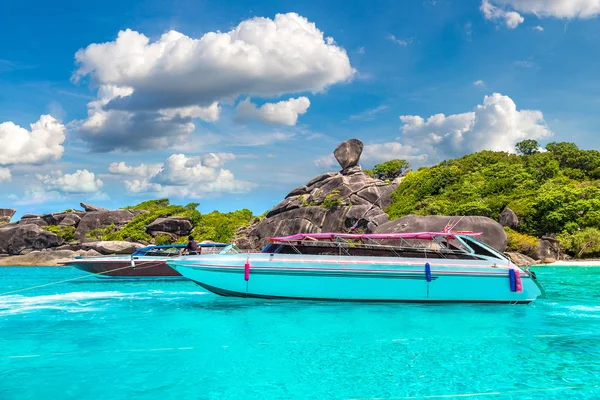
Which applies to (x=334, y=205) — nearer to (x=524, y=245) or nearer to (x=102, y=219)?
(x=524, y=245)

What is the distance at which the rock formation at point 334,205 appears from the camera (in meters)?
52.8

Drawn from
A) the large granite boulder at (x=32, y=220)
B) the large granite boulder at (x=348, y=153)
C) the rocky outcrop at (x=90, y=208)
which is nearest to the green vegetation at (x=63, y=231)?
the large granite boulder at (x=32, y=220)

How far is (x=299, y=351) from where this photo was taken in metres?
9.41

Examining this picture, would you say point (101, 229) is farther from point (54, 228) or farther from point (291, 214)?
point (291, 214)

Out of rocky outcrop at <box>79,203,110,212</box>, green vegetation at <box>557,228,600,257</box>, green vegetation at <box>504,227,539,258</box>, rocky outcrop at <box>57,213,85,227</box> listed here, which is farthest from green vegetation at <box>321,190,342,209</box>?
rocky outcrop at <box>57,213,85,227</box>

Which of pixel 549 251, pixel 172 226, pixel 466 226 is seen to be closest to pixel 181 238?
pixel 172 226

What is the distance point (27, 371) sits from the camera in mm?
8383

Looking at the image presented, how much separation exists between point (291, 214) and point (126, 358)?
1889 inches

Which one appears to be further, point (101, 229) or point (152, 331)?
point (101, 229)

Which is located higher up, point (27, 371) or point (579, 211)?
point (579, 211)

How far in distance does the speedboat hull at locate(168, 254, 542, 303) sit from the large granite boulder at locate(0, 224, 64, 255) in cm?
5633

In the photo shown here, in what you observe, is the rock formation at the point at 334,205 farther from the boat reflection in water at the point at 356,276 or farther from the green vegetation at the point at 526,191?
the boat reflection in water at the point at 356,276

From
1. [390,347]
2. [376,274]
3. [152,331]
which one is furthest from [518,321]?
[152,331]

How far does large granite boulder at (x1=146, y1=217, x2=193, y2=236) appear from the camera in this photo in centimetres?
6468
